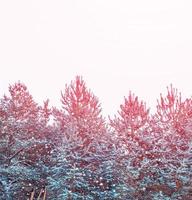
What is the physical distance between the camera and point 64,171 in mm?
20094

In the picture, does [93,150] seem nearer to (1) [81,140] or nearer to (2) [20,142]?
(1) [81,140]

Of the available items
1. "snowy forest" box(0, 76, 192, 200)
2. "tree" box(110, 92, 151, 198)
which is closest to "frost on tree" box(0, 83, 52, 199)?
"snowy forest" box(0, 76, 192, 200)

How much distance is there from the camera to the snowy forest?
19469mm

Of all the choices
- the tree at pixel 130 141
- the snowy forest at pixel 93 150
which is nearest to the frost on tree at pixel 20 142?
the snowy forest at pixel 93 150

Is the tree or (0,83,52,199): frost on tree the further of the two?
(0,83,52,199): frost on tree

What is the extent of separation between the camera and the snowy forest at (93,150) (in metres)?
19.5

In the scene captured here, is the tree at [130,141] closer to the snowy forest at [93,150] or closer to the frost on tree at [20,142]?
the snowy forest at [93,150]

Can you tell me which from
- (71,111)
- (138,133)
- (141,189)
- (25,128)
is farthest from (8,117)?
(141,189)

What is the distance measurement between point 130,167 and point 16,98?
9.66 m

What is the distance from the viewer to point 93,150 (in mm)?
21875

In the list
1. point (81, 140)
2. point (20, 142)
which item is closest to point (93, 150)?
point (81, 140)

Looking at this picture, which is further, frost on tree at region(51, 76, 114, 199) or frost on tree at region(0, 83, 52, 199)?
frost on tree at region(0, 83, 52, 199)

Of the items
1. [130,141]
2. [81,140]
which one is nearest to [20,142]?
[81,140]

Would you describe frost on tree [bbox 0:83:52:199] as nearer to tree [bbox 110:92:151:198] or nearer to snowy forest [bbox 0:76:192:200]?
snowy forest [bbox 0:76:192:200]
